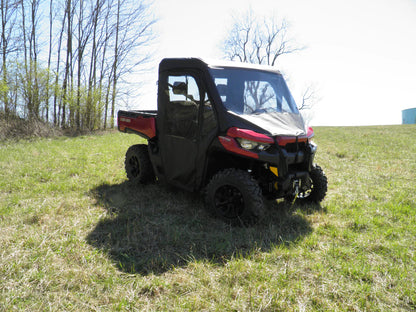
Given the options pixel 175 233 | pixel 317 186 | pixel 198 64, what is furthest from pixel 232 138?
pixel 317 186

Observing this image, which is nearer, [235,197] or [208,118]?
[235,197]

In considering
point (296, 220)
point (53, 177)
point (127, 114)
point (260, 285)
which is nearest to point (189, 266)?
point (260, 285)

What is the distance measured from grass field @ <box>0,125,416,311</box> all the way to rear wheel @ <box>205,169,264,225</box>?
0.17 meters

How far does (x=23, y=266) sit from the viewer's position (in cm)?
295

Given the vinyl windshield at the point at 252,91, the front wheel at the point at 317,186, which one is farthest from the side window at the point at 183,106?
the front wheel at the point at 317,186

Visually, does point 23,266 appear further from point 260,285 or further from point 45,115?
point 45,115

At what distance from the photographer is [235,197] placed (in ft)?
13.0

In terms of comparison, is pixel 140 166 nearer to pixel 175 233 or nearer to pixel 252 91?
pixel 175 233

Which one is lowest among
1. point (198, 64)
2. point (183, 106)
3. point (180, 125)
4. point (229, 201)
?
point (229, 201)

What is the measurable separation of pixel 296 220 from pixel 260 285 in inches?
66.4

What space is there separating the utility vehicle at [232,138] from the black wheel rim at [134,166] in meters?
0.93

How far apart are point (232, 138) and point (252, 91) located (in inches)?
38.8

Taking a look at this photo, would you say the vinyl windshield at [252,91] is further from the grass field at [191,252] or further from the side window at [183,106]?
the grass field at [191,252]

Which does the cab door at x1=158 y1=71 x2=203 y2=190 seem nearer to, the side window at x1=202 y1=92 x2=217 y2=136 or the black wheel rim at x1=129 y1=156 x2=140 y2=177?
the side window at x1=202 y1=92 x2=217 y2=136
